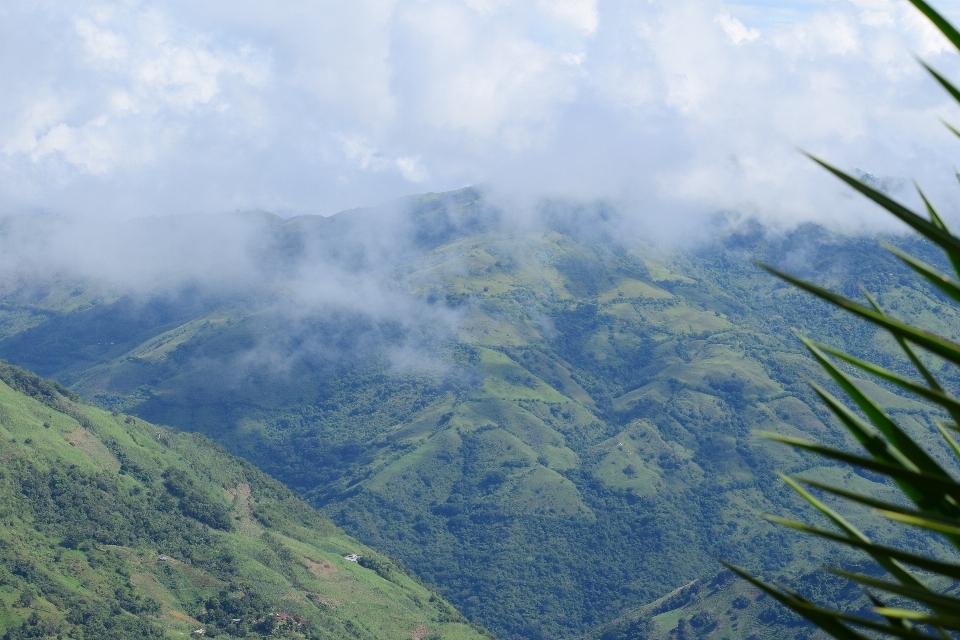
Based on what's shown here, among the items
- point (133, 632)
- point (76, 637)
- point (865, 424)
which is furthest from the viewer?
point (133, 632)

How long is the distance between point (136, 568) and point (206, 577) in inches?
388

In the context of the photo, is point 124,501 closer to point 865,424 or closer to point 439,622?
point 439,622

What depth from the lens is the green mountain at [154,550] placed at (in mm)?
101250

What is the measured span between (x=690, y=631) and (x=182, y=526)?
319 feet

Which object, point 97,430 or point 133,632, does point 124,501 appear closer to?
point 97,430

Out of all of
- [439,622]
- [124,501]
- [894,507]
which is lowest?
[439,622]

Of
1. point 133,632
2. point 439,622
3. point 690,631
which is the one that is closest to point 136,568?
point 133,632

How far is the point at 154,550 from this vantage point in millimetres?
123812

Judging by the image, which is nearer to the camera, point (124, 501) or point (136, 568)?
point (136, 568)

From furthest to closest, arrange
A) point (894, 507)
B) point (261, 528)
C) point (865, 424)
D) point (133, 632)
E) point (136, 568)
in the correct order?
point (261, 528) → point (136, 568) → point (133, 632) → point (865, 424) → point (894, 507)

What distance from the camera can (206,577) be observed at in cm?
12150

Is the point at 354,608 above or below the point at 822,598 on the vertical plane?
above

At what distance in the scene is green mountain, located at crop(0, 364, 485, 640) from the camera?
101250 mm

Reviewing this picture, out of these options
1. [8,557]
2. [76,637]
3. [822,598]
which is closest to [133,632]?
[76,637]
